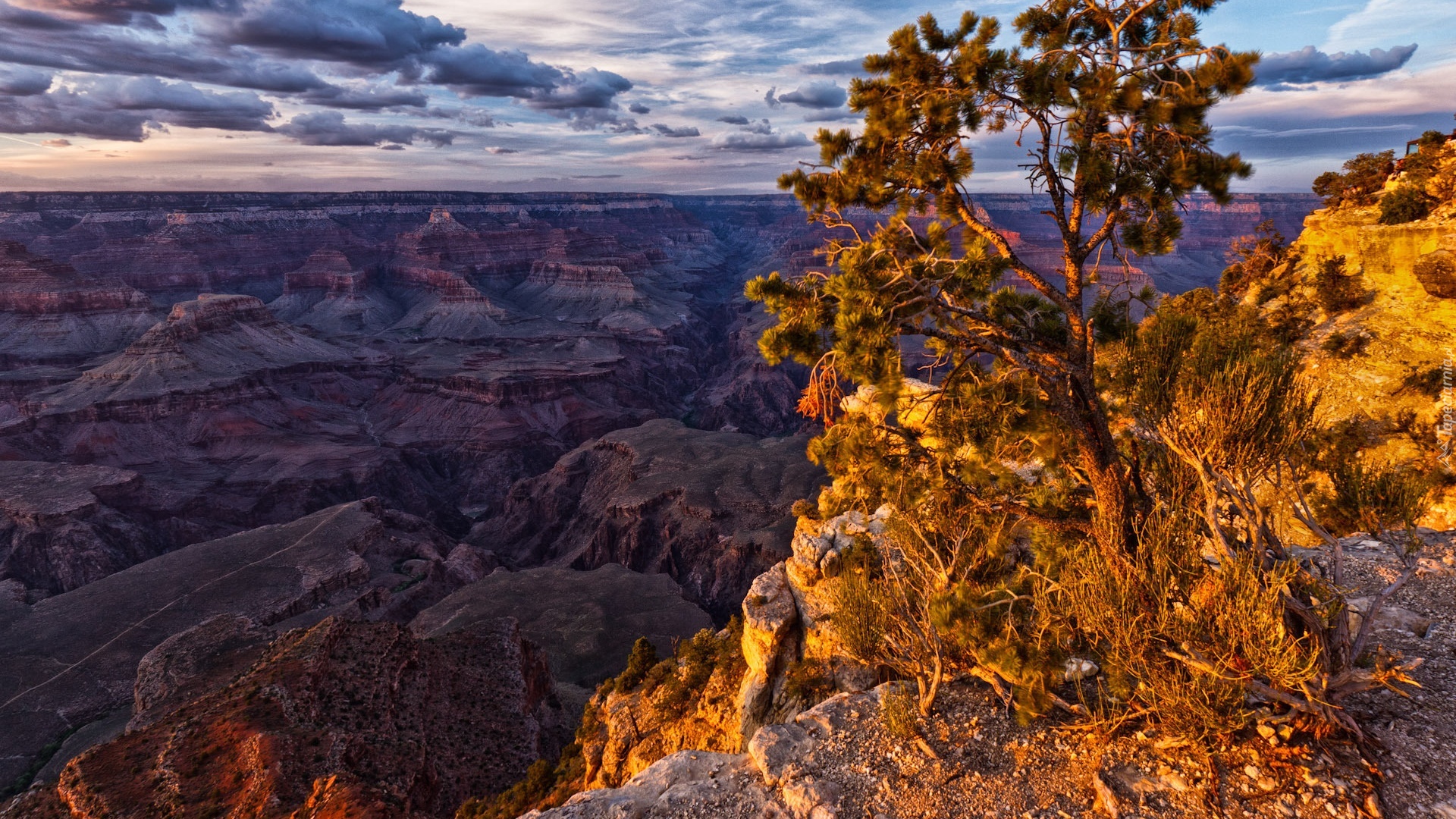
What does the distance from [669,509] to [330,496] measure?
174 ft

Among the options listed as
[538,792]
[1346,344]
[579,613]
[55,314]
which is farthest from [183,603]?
[55,314]

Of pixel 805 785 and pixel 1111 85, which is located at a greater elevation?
pixel 1111 85

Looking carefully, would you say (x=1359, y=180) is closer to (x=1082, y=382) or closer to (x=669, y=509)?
(x=1082, y=382)

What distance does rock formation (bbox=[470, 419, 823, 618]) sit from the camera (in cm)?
7038

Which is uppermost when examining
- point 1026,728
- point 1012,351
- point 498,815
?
point 1012,351

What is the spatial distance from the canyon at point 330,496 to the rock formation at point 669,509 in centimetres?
42

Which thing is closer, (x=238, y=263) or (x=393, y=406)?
(x=393, y=406)

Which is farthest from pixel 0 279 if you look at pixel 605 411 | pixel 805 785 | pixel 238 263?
pixel 805 785

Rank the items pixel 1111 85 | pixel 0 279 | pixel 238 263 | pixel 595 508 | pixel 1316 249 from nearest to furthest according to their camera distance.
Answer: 1. pixel 1111 85
2. pixel 1316 249
3. pixel 595 508
4. pixel 0 279
5. pixel 238 263

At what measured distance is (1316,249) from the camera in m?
34.3

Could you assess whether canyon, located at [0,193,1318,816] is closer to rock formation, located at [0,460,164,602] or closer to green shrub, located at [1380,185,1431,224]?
A: rock formation, located at [0,460,164,602]

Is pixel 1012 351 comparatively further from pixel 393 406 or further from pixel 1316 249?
pixel 393 406

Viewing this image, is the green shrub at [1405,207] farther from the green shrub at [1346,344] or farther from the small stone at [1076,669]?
the small stone at [1076,669]

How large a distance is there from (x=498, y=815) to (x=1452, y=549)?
30066mm
